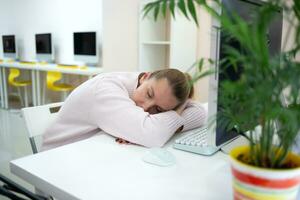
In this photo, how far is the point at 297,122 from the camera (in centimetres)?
42

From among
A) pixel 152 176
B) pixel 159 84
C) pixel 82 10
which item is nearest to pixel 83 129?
pixel 159 84

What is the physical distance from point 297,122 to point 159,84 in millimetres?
642

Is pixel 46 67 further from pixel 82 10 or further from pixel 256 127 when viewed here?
pixel 256 127

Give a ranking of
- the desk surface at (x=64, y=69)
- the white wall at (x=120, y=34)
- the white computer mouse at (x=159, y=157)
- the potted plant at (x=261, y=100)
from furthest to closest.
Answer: the desk surface at (x=64, y=69), the white wall at (x=120, y=34), the white computer mouse at (x=159, y=157), the potted plant at (x=261, y=100)

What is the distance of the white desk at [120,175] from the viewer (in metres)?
0.62

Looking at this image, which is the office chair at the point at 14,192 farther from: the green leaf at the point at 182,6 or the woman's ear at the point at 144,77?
the woman's ear at the point at 144,77

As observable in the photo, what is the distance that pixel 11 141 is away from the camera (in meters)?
3.01

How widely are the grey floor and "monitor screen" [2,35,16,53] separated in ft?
5.58

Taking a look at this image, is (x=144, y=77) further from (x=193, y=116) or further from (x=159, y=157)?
(x=159, y=157)

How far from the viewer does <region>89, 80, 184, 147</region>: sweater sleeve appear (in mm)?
925

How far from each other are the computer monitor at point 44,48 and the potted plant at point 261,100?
15.2 feet

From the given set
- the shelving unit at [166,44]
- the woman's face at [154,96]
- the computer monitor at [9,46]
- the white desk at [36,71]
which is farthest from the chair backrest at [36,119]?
the computer monitor at [9,46]

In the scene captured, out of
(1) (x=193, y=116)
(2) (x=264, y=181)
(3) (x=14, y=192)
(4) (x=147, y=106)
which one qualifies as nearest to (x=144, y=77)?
(4) (x=147, y=106)

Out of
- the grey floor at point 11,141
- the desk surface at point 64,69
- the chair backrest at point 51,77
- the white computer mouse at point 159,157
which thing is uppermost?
the white computer mouse at point 159,157
